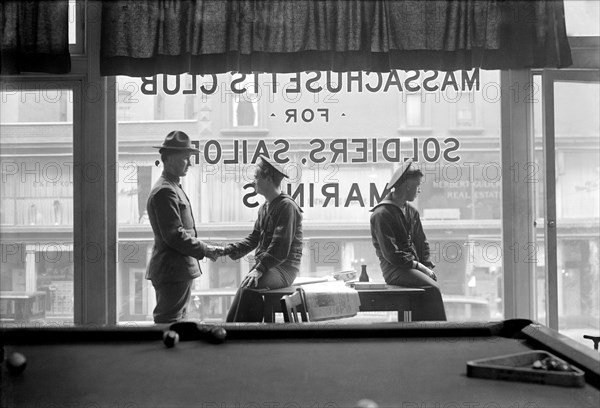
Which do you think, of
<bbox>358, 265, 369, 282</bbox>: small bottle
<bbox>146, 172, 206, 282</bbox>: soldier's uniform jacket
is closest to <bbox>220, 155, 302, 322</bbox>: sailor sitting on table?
<bbox>146, 172, 206, 282</bbox>: soldier's uniform jacket

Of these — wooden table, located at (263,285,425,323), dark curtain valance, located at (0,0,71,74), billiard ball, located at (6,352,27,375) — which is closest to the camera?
billiard ball, located at (6,352,27,375)

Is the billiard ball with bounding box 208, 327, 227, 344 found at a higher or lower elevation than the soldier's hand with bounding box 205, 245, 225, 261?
lower

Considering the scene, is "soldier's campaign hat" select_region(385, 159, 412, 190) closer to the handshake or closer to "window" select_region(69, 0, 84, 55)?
the handshake

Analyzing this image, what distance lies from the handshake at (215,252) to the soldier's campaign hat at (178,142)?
2.00ft

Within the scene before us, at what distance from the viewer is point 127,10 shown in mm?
4137

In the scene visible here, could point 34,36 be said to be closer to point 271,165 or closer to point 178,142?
point 178,142

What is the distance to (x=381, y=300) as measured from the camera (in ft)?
13.0

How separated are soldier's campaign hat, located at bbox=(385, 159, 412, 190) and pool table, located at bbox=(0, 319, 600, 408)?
1.94 m

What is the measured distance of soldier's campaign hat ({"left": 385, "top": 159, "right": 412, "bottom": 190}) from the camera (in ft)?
14.1

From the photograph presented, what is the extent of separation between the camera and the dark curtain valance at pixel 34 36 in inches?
159

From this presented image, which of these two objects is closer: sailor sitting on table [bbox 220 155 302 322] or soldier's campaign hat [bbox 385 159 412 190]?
sailor sitting on table [bbox 220 155 302 322]

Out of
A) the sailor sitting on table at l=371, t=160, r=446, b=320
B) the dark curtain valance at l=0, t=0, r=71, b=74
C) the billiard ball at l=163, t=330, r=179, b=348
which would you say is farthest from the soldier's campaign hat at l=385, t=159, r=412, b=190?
the billiard ball at l=163, t=330, r=179, b=348

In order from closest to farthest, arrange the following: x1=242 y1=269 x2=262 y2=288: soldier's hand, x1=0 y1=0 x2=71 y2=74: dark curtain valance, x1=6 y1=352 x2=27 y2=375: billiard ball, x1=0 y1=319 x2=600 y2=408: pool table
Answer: x1=0 y1=319 x2=600 y2=408: pool table < x1=6 y1=352 x2=27 y2=375: billiard ball < x1=0 y1=0 x2=71 y2=74: dark curtain valance < x1=242 y1=269 x2=262 y2=288: soldier's hand

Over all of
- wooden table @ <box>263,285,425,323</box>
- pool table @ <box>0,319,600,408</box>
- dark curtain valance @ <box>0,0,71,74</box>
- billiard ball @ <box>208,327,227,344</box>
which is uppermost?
dark curtain valance @ <box>0,0,71,74</box>
